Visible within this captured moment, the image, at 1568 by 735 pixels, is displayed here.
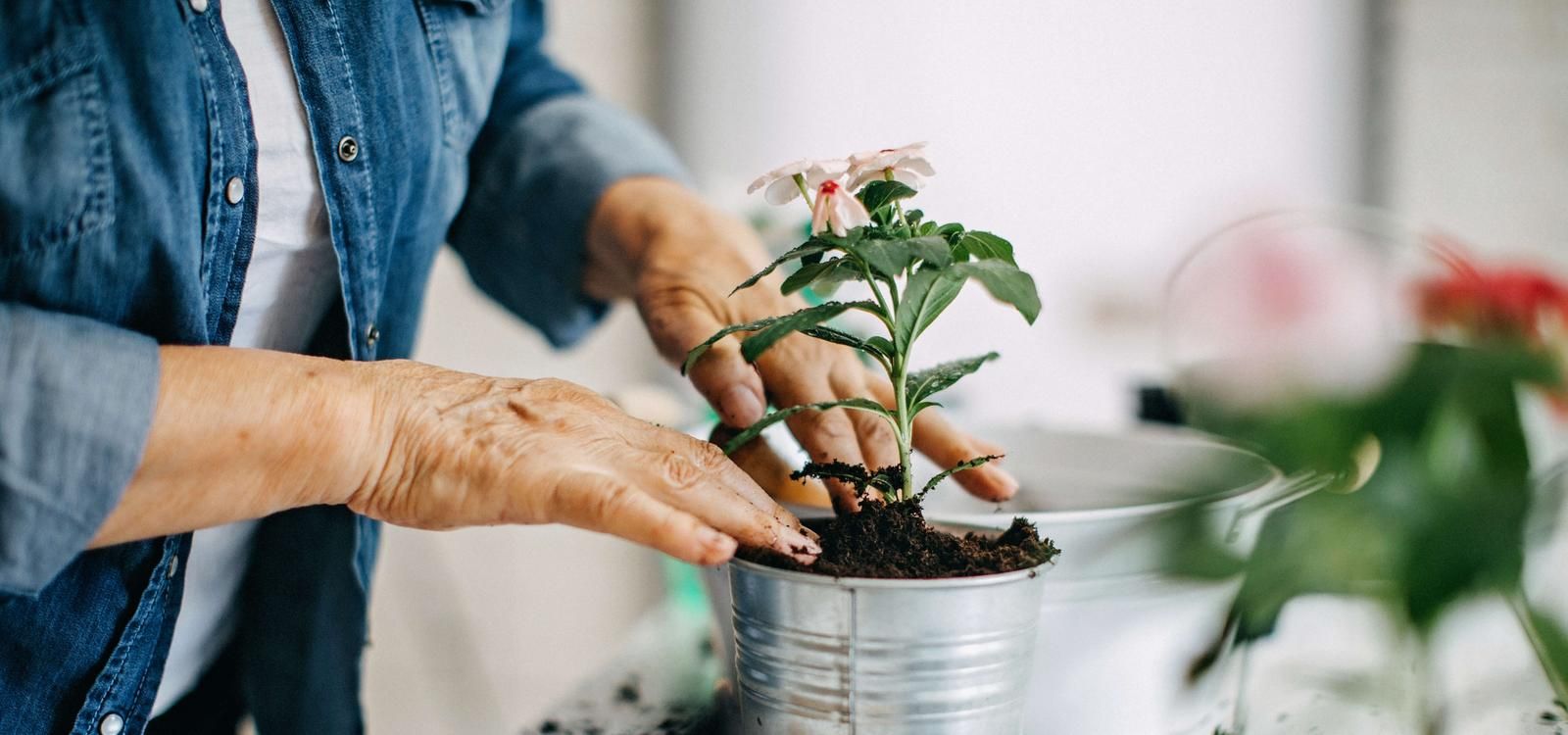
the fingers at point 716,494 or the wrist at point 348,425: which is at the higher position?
the wrist at point 348,425

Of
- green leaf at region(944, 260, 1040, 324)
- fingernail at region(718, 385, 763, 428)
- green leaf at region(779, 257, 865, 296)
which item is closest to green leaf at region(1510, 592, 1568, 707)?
green leaf at region(944, 260, 1040, 324)

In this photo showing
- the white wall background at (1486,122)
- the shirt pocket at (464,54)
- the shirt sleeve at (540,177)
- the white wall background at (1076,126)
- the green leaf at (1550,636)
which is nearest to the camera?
the green leaf at (1550,636)

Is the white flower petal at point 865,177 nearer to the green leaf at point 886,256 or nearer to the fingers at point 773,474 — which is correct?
the green leaf at point 886,256

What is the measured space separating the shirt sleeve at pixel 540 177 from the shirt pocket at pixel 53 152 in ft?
1.65

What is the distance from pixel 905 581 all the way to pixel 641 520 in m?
0.14

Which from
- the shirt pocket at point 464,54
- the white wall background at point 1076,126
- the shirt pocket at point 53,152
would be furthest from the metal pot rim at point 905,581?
the white wall background at point 1076,126

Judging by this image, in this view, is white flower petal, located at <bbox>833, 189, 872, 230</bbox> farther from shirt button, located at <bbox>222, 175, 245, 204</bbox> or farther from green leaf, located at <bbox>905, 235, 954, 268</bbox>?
shirt button, located at <bbox>222, 175, 245, 204</bbox>

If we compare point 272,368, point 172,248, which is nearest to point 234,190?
point 172,248

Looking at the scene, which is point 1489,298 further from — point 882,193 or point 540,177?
point 540,177

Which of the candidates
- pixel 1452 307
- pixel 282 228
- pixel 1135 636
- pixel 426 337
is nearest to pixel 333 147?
pixel 282 228

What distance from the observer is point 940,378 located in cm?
63

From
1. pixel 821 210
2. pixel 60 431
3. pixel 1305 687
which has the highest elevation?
pixel 821 210

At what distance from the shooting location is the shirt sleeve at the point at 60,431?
1.79ft

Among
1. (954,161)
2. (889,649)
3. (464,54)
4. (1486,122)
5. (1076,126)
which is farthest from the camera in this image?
(954,161)
